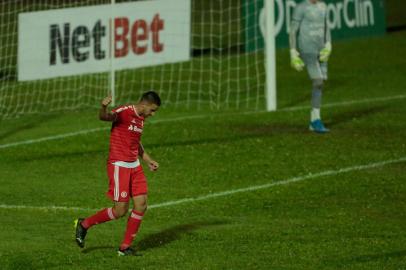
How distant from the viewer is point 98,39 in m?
25.5

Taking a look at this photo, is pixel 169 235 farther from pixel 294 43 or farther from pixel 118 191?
pixel 294 43

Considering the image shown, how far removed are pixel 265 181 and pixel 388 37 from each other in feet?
61.1

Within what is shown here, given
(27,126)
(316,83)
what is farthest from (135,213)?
(27,126)

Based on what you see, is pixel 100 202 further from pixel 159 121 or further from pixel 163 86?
pixel 163 86

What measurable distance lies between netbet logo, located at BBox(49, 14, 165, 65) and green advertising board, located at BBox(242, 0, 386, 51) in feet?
11.2

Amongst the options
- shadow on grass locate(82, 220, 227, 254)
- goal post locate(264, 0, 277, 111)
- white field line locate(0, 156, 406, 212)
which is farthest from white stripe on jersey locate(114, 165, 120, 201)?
goal post locate(264, 0, 277, 111)

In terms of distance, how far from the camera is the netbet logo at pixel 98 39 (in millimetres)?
24875

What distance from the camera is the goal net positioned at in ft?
80.4

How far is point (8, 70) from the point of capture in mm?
26141

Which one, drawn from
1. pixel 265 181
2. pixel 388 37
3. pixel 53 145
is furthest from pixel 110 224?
pixel 388 37

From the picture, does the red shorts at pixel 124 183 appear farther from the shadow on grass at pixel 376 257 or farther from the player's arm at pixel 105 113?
the shadow on grass at pixel 376 257

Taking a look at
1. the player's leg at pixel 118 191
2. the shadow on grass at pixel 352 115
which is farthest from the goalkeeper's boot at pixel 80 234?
the shadow on grass at pixel 352 115

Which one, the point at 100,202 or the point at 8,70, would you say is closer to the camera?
the point at 100,202

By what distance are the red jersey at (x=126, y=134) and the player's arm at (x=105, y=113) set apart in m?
0.17
